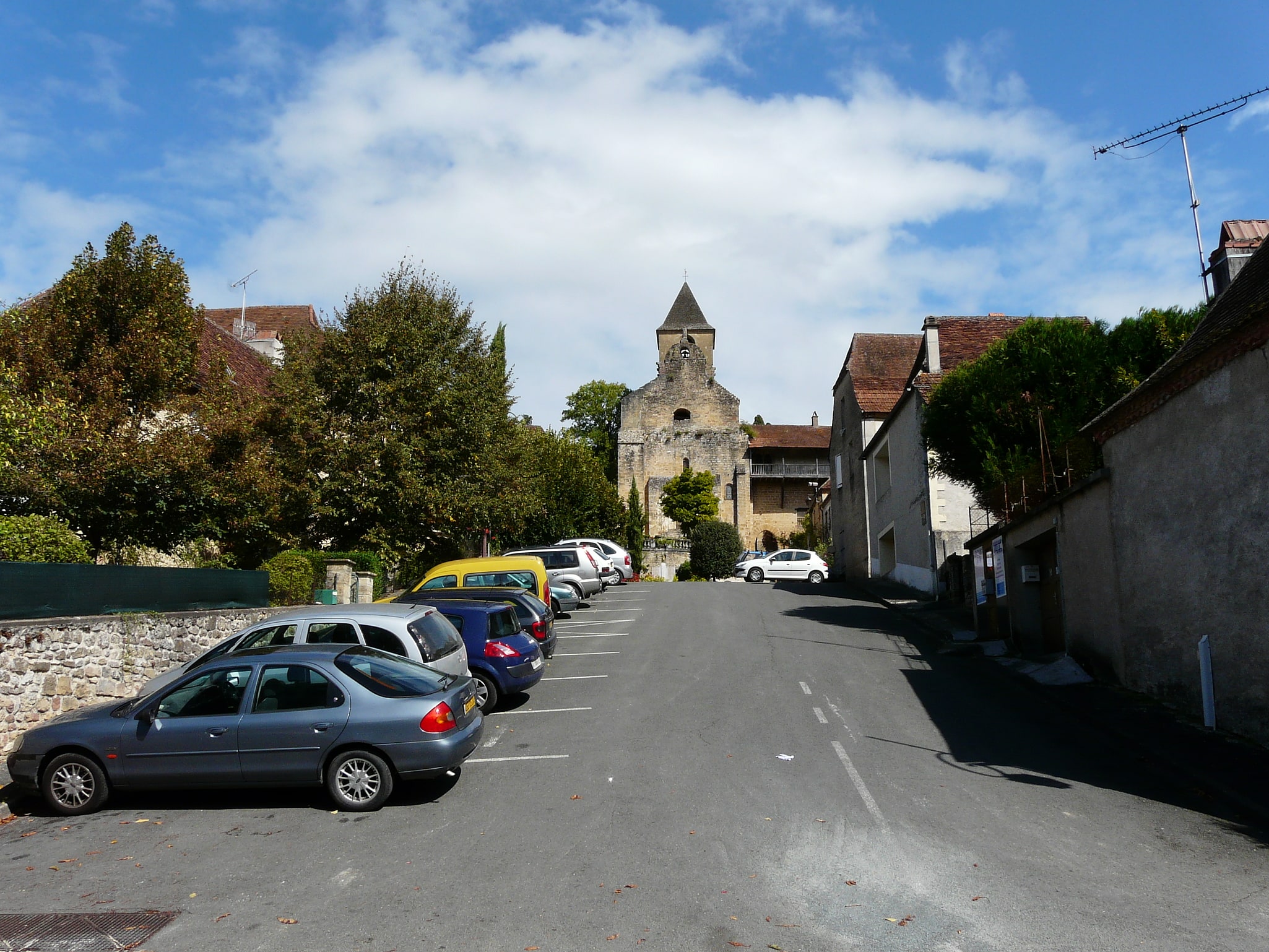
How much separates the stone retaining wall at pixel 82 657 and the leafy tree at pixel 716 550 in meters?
33.6

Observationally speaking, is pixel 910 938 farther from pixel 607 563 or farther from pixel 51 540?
pixel 607 563

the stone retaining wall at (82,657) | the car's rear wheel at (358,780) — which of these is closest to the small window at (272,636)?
the stone retaining wall at (82,657)

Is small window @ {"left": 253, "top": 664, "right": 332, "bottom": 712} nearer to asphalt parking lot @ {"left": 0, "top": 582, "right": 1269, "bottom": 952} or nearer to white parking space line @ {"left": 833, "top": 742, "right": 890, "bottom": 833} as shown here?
asphalt parking lot @ {"left": 0, "top": 582, "right": 1269, "bottom": 952}

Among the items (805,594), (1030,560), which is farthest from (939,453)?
(805,594)

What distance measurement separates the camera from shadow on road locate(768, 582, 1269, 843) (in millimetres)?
8477

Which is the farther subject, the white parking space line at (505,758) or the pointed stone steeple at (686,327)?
the pointed stone steeple at (686,327)

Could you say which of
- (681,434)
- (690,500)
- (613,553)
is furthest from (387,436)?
(681,434)

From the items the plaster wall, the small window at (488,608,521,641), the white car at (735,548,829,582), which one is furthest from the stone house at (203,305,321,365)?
the plaster wall

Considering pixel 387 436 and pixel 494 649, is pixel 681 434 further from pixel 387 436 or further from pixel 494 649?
pixel 494 649

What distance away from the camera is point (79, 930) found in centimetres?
566

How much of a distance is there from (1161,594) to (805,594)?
17079 millimetres

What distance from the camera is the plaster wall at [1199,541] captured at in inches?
367

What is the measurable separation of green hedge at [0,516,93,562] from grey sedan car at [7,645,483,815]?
14.2 feet

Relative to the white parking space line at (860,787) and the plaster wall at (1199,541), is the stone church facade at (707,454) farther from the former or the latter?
the white parking space line at (860,787)
